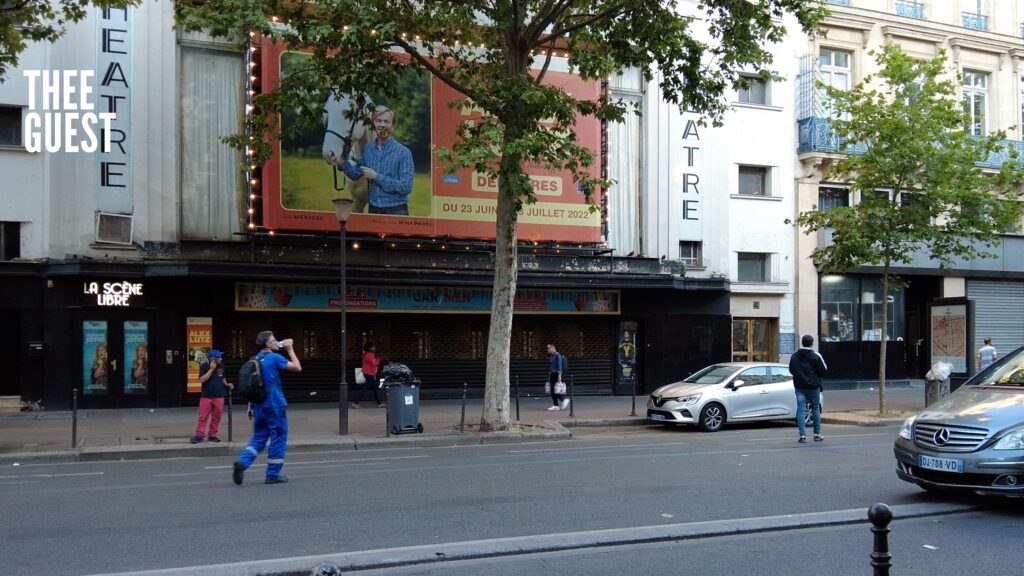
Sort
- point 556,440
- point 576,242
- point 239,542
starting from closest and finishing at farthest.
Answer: point 239,542, point 556,440, point 576,242

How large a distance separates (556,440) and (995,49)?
24.3 meters

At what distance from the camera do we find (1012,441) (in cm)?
820

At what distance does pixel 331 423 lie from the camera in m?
18.9

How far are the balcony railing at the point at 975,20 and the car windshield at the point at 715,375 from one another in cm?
1952

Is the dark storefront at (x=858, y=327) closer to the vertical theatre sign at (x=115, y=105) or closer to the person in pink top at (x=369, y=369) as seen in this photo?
the person in pink top at (x=369, y=369)

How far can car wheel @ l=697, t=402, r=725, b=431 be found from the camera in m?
17.9

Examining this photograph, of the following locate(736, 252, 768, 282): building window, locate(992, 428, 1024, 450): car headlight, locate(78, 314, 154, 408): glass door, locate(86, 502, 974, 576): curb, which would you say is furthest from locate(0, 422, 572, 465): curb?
locate(736, 252, 768, 282): building window

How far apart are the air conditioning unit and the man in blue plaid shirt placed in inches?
204

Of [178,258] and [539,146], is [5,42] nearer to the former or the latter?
[178,258]

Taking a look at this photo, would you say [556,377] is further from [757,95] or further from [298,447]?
[757,95]

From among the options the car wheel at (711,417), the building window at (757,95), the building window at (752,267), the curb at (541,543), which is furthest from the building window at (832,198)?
the curb at (541,543)

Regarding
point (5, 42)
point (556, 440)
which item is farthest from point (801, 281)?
point (5, 42)

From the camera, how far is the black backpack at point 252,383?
34.5 ft

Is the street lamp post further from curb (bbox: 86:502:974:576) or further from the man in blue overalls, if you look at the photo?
curb (bbox: 86:502:974:576)
